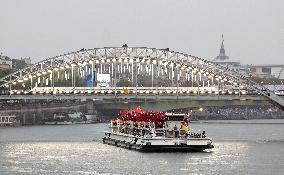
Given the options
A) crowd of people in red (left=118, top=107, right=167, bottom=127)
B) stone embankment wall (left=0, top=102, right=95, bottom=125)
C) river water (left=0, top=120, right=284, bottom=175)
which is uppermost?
stone embankment wall (left=0, top=102, right=95, bottom=125)

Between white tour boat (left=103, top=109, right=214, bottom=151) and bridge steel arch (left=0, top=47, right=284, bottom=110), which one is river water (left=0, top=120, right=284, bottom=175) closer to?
white tour boat (left=103, top=109, right=214, bottom=151)

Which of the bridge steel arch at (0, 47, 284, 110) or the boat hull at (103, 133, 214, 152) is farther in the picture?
the bridge steel arch at (0, 47, 284, 110)

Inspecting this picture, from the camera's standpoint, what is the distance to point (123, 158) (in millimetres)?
91500

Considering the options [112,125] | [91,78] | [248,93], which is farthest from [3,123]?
[112,125]

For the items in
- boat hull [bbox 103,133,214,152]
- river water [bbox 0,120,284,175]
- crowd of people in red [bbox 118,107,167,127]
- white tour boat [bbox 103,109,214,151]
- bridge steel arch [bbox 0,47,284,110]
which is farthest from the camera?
bridge steel arch [bbox 0,47,284,110]

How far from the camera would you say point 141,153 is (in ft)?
315

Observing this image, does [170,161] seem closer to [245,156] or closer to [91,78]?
[245,156]

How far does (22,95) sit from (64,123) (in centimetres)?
3457

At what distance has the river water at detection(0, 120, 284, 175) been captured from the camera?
82.5 meters

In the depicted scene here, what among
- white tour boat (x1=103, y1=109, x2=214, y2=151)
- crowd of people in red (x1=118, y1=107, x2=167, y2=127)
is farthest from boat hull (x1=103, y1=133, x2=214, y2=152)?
crowd of people in red (x1=118, y1=107, x2=167, y2=127)

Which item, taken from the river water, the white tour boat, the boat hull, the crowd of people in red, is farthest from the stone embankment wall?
the boat hull

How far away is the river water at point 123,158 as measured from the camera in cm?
8250

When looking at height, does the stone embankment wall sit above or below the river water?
above

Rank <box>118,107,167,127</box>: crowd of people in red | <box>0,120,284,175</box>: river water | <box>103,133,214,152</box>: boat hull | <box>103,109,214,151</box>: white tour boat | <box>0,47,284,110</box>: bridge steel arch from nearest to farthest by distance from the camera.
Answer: <box>0,120,284,175</box>: river water < <box>103,133,214,152</box>: boat hull < <box>103,109,214,151</box>: white tour boat < <box>118,107,167,127</box>: crowd of people in red < <box>0,47,284,110</box>: bridge steel arch
